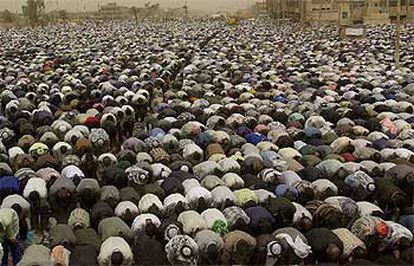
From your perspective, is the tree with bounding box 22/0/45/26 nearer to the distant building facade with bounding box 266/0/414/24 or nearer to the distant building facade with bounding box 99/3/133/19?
the distant building facade with bounding box 99/3/133/19

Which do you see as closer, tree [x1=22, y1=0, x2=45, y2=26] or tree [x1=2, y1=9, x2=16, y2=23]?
tree [x1=22, y1=0, x2=45, y2=26]

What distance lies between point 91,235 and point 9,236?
1.00 metres

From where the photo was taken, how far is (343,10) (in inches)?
1097

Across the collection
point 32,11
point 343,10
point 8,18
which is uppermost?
point 32,11

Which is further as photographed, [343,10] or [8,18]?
[8,18]

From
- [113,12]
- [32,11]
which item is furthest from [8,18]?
[113,12]

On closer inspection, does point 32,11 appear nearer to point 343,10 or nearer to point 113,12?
point 113,12

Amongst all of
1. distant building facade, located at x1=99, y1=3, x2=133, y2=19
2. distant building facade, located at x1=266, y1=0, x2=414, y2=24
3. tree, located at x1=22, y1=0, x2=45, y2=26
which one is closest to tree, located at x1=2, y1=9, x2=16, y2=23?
tree, located at x1=22, y1=0, x2=45, y2=26

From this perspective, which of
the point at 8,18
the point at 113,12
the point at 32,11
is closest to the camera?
the point at 32,11

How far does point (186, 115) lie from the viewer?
9.86 metres

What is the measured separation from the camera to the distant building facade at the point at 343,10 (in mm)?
29491

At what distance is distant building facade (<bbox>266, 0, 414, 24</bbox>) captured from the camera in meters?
29.5

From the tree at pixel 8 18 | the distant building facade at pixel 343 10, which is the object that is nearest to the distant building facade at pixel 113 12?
the tree at pixel 8 18

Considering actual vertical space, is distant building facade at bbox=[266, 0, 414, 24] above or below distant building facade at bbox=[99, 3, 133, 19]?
below
